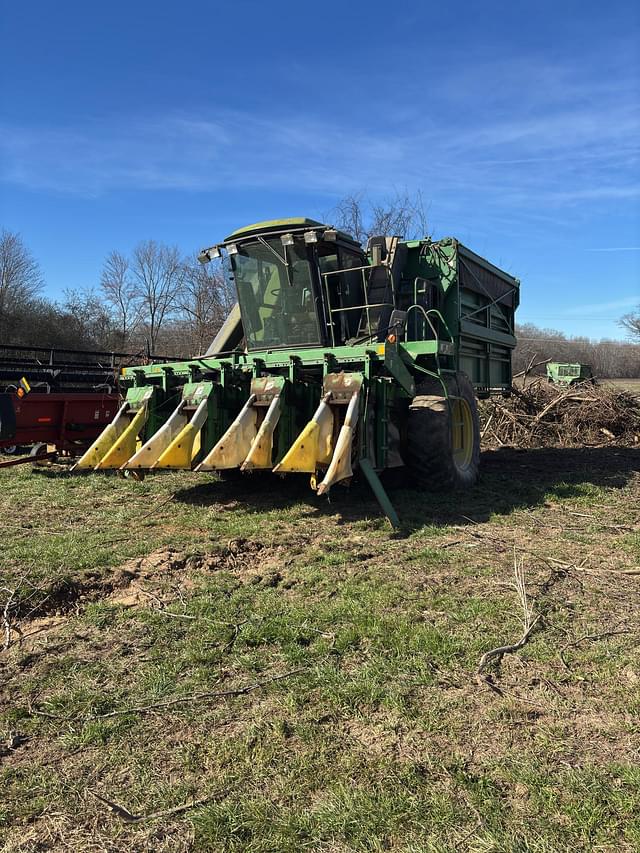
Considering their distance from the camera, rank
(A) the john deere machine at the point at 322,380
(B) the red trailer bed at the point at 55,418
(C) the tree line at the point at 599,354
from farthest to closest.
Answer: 1. (C) the tree line at the point at 599,354
2. (B) the red trailer bed at the point at 55,418
3. (A) the john deere machine at the point at 322,380

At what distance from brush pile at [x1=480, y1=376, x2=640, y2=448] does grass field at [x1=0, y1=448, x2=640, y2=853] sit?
289 inches

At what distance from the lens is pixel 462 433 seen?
8.00m

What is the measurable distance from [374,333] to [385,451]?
1.71 m

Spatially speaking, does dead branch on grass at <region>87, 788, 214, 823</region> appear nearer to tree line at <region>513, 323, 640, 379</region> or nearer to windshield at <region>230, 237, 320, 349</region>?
windshield at <region>230, 237, 320, 349</region>

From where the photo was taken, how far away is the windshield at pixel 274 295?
7.05 meters

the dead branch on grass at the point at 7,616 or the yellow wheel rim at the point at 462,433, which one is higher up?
the yellow wheel rim at the point at 462,433

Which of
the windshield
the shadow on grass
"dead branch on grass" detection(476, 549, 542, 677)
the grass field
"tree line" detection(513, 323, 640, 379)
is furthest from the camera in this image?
"tree line" detection(513, 323, 640, 379)

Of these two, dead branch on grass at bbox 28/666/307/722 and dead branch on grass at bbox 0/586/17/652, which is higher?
dead branch on grass at bbox 0/586/17/652

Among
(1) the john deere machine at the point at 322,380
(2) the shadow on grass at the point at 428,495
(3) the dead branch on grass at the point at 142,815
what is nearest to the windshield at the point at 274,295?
(1) the john deere machine at the point at 322,380

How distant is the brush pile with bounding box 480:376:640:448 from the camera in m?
12.5

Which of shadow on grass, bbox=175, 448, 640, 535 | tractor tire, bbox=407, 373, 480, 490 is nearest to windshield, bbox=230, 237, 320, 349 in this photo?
tractor tire, bbox=407, 373, 480, 490

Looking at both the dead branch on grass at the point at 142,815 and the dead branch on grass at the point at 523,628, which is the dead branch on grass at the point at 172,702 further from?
the dead branch on grass at the point at 523,628

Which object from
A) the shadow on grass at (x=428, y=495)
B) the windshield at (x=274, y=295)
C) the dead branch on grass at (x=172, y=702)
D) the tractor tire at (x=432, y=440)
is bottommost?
the dead branch on grass at (x=172, y=702)

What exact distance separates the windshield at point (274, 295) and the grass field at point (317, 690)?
2.88 meters
